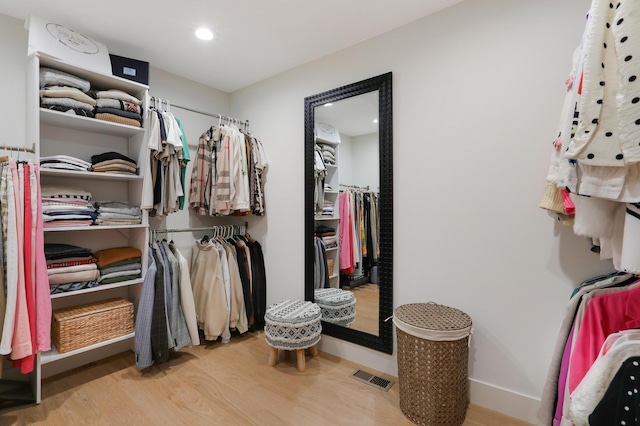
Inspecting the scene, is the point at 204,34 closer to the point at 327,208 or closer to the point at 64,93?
the point at 64,93

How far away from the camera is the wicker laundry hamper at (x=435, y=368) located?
5.23ft

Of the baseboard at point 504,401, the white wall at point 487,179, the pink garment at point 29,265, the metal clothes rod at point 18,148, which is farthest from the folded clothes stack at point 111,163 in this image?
the baseboard at point 504,401

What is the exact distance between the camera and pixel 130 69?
7.51 feet

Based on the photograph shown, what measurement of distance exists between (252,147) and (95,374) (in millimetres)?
2070

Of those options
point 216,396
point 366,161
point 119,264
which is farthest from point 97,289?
point 366,161

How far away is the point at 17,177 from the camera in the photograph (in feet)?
5.51

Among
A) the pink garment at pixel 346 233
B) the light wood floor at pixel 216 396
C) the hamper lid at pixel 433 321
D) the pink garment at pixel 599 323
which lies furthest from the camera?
the pink garment at pixel 346 233

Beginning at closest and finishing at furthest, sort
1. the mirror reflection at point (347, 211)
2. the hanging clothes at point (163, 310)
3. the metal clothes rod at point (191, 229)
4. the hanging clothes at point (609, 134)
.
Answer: the hanging clothes at point (609, 134) < the hanging clothes at point (163, 310) < the mirror reflection at point (347, 211) < the metal clothes rod at point (191, 229)

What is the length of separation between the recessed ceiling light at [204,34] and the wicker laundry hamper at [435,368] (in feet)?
7.44

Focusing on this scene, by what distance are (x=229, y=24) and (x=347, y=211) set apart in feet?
5.02

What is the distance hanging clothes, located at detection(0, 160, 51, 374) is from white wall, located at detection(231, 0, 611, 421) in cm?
197

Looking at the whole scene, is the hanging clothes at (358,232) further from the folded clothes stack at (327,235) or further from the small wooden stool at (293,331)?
the small wooden stool at (293,331)

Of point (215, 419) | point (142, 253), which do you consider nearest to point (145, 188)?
point (142, 253)

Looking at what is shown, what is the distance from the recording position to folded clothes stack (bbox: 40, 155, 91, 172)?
1.91m
